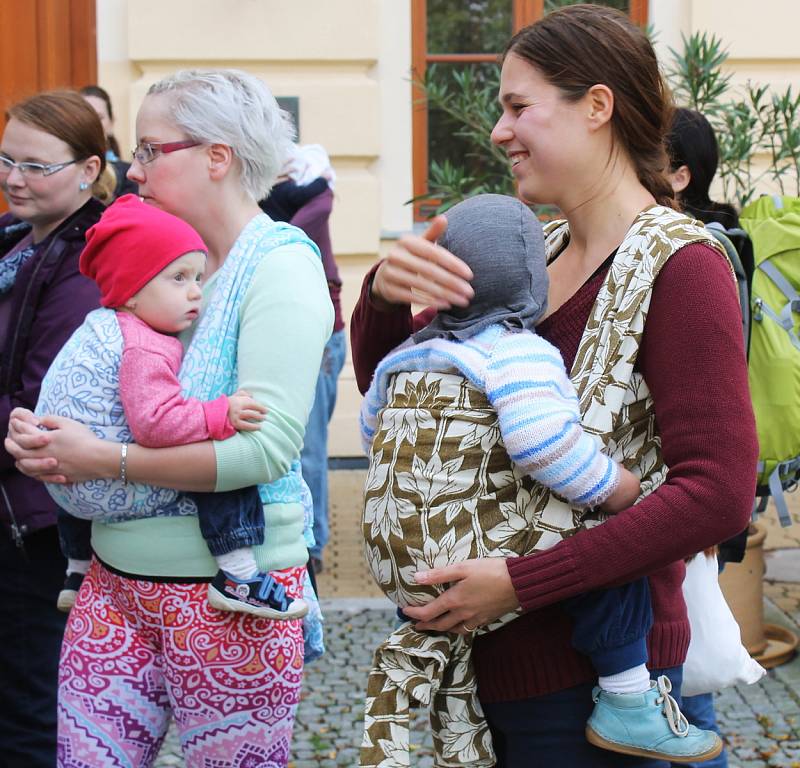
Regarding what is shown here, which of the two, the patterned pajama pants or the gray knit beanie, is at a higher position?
the gray knit beanie

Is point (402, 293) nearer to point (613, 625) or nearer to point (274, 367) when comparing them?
point (274, 367)

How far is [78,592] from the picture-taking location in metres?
2.58

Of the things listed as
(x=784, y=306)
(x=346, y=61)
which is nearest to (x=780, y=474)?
(x=784, y=306)

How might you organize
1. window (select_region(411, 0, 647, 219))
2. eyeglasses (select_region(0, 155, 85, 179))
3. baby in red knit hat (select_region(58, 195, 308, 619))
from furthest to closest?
window (select_region(411, 0, 647, 219)) < eyeglasses (select_region(0, 155, 85, 179)) < baby in red knit hat (select_region(58, 195, 308, 619))

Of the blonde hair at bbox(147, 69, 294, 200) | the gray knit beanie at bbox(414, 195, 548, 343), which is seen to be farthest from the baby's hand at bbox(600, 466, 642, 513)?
the blonde hair at bbox(147, 69, 294, 200)

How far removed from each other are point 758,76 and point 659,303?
22.3 ft

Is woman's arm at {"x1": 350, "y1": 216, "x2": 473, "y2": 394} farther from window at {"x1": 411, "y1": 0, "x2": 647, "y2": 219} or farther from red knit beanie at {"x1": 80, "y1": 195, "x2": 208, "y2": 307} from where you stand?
window at {"x1": 411, "y1": 0, "x2": 647, "y2": 219}

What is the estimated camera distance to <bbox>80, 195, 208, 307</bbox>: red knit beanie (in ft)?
7.83

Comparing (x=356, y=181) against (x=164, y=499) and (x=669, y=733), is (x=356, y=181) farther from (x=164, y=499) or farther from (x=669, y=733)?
(x=669, y=733)

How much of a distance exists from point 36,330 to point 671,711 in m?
1.83

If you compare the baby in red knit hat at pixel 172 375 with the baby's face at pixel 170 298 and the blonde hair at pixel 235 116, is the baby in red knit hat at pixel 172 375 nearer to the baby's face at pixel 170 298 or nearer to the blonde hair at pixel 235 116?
the baby's face at pixel 170 298

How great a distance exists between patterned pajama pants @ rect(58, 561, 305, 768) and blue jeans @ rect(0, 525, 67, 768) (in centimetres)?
81

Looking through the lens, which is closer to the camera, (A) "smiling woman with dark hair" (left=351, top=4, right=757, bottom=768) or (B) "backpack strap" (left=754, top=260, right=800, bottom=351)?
(A) "smiling woman with dark hair" (left=351, top=4, right=757, bottom=768)

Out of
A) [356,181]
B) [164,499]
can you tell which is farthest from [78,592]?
[356,181]
